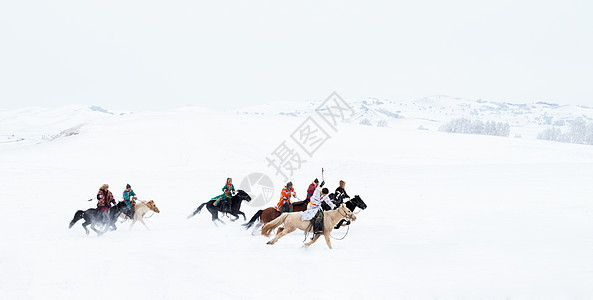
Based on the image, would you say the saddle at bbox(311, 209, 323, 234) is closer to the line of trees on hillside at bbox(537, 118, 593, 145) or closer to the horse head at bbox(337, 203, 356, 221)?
the horse head at bbox(337, 203, 356, 221)

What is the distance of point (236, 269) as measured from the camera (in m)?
9.27

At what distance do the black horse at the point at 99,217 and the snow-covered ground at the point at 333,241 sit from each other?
367 millimetres

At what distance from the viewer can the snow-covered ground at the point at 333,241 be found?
823cm

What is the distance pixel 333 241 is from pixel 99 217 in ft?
26.6

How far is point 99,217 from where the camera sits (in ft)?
41.7

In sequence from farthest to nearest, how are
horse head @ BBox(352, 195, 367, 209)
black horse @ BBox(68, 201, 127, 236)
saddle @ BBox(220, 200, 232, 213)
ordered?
saddle @ BBox(220, 200, 232, 213), horse head @ BBox(352, 195, 367, 209), black horse @ BBox(68, 201, 127, 236)

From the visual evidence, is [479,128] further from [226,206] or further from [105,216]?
[105,216]

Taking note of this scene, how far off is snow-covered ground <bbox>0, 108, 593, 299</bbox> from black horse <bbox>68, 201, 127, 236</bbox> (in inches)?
14.4

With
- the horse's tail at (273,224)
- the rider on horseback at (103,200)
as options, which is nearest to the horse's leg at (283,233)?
the horse's tail at (273,224)

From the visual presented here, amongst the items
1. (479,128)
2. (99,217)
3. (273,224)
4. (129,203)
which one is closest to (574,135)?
(479,128)

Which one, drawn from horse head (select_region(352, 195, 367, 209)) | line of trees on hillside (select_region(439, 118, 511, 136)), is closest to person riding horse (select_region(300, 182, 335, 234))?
horse head (select_region(352, 195, 367, 209))

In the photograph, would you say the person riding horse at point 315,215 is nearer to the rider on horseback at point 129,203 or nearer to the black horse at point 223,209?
the black horse at point 223,209

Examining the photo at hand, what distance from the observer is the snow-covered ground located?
8.23 metres

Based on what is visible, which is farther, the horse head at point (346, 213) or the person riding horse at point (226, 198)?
the person riding horse at point (226, 198)
